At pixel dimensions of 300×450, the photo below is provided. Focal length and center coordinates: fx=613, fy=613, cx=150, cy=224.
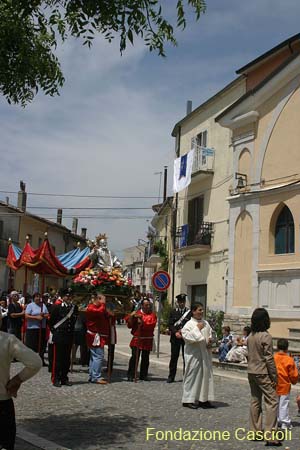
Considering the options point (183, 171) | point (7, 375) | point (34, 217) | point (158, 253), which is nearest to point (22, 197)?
point (34, 217)

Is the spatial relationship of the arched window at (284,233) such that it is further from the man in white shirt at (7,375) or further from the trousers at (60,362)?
the man in white shirt at (7,375)

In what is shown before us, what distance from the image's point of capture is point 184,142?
32.7 metres

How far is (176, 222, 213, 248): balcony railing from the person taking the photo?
93.9ft

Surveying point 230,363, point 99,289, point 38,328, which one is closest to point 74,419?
point 99,289

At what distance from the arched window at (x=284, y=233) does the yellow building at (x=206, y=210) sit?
7287 mm

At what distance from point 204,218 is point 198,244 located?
158 centimetres

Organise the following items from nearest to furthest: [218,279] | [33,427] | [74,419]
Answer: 1. [33,427]
2. [74,419]
3. [218,279]

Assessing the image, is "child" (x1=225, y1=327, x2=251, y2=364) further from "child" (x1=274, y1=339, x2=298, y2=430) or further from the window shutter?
the window shutter

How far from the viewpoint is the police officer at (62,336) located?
460 inches

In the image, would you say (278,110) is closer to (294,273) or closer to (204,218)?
(294,273)

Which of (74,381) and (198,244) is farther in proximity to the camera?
(198,244)

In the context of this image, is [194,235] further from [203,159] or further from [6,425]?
[6,425]

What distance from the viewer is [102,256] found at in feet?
50.4

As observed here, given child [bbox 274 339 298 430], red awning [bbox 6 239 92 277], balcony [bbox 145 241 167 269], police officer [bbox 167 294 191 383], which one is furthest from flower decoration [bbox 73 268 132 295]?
balcony [bbox 145 241 167 269]
